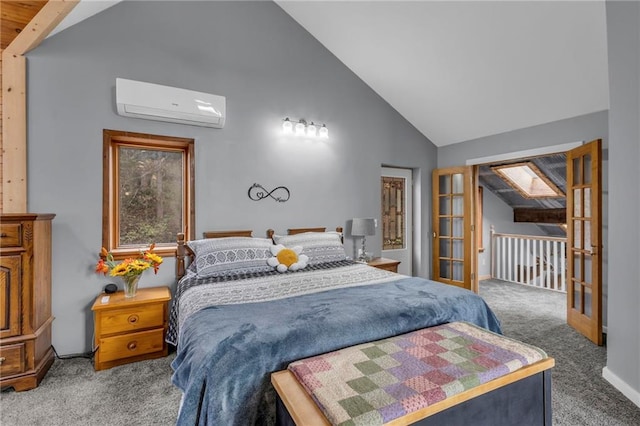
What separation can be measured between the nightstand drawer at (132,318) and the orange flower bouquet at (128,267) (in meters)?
0.18

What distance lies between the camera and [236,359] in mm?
1346

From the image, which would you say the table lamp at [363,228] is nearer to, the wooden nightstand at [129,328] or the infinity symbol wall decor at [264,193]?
the infinity symbol wall decor at [264,193]

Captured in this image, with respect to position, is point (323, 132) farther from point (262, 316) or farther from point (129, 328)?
point (129, 328)

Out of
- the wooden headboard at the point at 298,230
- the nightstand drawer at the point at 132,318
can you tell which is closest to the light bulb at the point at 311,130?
the wooden headboard at the point at 298,230

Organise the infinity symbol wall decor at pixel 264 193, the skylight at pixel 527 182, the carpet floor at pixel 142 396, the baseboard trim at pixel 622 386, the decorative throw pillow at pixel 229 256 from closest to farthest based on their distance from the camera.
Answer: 1. the carpet floor at pixel 142 396
2. the baseboard trim at pixel 622 386
3. the decorative throw pillow at pixel 229 256
4. the infinity symbol wall decor at pixel 264 193
5. the skylight at pixel 527 182

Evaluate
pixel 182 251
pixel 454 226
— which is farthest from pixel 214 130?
pixel 454 226

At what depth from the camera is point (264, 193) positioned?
350cm

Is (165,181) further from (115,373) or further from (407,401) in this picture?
(407,401)

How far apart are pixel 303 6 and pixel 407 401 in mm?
3853

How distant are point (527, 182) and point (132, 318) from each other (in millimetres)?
5893

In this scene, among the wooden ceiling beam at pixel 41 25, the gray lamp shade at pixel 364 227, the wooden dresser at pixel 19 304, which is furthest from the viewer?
the gray lamp shade at pixel 364 227

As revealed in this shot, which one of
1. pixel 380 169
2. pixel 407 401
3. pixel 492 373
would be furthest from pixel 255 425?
pixel 380 169

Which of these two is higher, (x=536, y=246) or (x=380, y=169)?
(x=380, y=169)

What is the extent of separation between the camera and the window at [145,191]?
2863 mm
